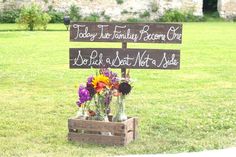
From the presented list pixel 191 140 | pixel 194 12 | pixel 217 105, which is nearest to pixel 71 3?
pixel 194 12

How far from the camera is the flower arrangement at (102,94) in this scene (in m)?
7.04

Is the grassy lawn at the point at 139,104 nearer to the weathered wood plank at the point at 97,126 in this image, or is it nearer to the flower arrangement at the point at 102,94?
the weathered wood plank at the point at 97,126

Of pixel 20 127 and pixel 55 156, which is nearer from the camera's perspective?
pixel 55 156

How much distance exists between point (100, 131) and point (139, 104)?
2.57 meters

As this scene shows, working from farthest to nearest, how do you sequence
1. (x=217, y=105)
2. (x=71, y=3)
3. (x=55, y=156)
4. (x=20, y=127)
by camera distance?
(x=71, y=3), (x=217, y=105), (x=20, y=127), (x=55, y=156)

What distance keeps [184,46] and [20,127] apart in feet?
34.8

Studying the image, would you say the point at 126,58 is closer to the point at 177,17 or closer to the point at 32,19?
the point at 32,19

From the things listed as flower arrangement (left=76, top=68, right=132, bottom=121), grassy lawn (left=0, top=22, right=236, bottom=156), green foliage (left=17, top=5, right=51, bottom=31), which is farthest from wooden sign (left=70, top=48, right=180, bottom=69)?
green foliage (left=17, top=5, right=51, bottom=31)

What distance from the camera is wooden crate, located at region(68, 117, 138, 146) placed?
6.93 m

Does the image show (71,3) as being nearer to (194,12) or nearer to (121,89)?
(194,12)

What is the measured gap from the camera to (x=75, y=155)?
661cm

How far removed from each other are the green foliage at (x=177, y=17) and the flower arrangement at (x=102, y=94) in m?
24.3

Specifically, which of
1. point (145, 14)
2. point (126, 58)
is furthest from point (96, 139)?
point (145, 14)

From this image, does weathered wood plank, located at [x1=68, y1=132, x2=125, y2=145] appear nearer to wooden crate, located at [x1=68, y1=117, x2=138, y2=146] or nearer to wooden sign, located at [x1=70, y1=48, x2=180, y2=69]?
wooden crate, located at [x1=68, y1=117, x2=138, y2=146]
